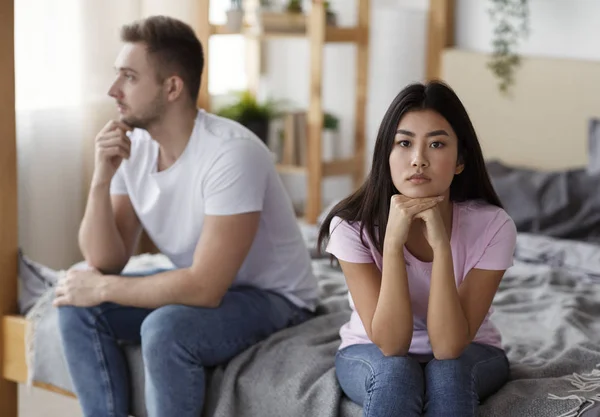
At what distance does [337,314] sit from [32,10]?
143 cm

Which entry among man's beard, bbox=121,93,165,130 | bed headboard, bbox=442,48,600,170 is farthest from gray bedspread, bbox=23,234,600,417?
bed headboard, bbox=442,48,600,170

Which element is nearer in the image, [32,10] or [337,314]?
[337,314]

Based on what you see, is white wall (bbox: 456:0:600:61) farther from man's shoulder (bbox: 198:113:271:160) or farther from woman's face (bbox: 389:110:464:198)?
woman's face (bbox: 389:110:464:198)

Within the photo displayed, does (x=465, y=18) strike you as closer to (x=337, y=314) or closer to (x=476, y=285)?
(x=337, y=314)

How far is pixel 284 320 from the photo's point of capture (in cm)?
206

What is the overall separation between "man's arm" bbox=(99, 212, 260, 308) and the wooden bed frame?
0.45 m

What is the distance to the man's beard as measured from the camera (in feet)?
6.73

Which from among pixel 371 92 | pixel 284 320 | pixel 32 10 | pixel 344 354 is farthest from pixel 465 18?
pixel 344 354

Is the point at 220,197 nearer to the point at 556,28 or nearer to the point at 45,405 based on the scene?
the point at 45,405

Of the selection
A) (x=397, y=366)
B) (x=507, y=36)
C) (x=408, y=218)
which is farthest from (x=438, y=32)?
(x=397, y=366)

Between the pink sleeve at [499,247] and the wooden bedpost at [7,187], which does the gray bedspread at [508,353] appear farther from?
the pink sleeve at [499,247]

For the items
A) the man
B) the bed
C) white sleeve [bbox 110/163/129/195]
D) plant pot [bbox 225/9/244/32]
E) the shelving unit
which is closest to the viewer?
the bed

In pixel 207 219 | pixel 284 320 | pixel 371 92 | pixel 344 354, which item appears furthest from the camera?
pixel 371 92

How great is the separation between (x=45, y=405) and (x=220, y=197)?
3.96 ft
